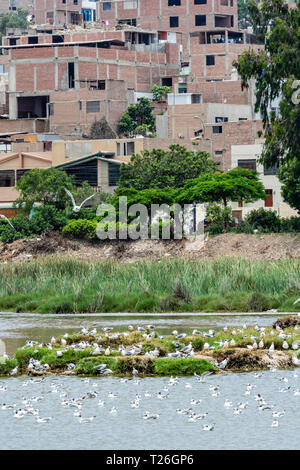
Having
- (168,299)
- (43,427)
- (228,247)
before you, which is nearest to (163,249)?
(228,247)

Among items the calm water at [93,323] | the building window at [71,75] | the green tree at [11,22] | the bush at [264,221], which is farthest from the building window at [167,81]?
the calm water at [93,323]

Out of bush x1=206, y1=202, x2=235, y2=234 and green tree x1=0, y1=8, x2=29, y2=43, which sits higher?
green tree x1=0, y1=8, x2=29, y2=43

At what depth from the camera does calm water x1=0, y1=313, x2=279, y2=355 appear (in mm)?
28656

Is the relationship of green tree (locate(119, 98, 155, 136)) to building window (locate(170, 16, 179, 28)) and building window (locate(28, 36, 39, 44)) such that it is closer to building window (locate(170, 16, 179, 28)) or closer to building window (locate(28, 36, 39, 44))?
building window (locate(28, 36, 39, 44))

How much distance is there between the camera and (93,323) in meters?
31.6

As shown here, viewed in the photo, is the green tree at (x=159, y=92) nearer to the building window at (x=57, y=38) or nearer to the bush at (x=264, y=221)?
the building window at (x=57, y=38)

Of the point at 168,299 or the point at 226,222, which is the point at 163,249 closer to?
the point at 226,222

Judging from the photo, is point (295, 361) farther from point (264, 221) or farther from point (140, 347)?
point (264, 221)

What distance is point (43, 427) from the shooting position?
17500 mm

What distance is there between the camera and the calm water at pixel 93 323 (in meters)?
28.7

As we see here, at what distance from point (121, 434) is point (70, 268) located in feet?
77.3

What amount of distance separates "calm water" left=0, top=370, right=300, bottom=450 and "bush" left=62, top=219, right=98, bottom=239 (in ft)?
114

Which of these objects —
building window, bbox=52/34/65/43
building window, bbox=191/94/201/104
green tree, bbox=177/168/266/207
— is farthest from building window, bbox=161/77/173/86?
green tree, bbox=177/168/266/207

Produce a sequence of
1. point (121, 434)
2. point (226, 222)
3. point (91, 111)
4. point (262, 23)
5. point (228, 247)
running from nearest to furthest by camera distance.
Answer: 1. point (121, 434)
2. point (262, 23)
3. point (228, 247)
4. point (226, 222)
5. point (91, 111)
